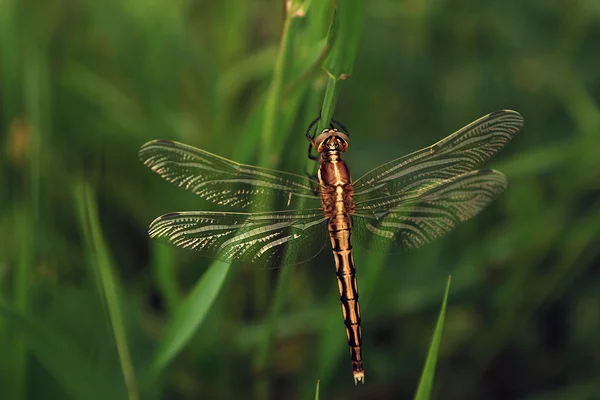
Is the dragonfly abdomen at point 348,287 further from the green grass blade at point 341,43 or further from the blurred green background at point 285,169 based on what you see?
the green grass blade at point 341,43

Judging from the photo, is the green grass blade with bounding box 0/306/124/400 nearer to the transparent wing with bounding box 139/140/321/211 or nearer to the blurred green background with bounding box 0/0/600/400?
the blurred green background with bounding box 0/0/600/400

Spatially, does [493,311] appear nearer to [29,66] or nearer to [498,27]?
[498,27]

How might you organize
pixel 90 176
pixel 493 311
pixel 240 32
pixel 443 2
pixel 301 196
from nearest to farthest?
pixel 301 196
pixel 493 311
pixel 90 176
pixel 240 32
pixel 443 2

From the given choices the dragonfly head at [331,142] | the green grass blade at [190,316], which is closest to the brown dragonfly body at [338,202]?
the dragonfly head at [331,142]


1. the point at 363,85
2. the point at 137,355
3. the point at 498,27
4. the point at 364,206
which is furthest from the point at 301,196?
the point at 498,27

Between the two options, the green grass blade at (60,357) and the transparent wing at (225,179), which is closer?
the green grass blade at (60,357)

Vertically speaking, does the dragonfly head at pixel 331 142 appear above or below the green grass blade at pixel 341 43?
above

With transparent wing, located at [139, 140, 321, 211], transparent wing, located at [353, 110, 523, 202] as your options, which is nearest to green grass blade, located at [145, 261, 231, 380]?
transparent wing, located at [139, 140, 321, 211]
